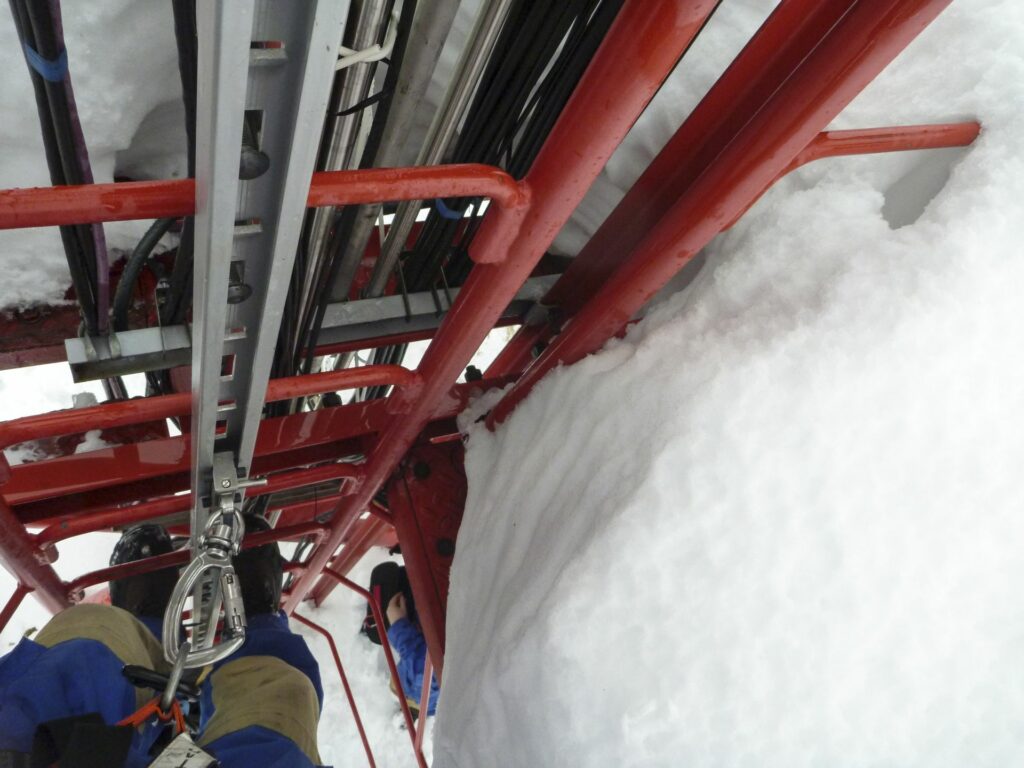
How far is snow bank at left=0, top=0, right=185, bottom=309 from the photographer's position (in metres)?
0.99

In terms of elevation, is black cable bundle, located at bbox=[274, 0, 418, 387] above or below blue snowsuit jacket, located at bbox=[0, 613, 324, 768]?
above

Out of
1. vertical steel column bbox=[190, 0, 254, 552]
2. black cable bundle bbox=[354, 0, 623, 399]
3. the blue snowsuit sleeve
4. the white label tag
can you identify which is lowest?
the white label tag

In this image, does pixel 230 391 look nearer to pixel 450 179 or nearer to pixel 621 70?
pixel 450 179

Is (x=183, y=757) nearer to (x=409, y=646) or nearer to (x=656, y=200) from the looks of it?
(x=656, y=200)

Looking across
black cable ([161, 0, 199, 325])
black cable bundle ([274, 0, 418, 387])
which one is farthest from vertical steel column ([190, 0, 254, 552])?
black cable bundle ([274, 0, 418, 387])

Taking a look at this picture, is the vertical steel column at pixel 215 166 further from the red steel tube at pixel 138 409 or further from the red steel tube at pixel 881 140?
the red steel tube at pixel 881 140

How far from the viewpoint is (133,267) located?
3.67ft

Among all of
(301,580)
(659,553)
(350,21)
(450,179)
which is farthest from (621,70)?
(301,580)

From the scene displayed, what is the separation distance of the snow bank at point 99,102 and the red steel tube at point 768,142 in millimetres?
813

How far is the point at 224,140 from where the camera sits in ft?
1.89

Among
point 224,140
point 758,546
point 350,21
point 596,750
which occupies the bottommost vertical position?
point 596,750

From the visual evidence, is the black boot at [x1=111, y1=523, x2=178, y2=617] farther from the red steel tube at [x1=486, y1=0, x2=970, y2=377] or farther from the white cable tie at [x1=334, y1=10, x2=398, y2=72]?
the white cable tie at [x1=334, y1=10, x2=398, y2=72]

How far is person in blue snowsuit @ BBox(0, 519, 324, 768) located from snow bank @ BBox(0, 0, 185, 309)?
668 millimetres

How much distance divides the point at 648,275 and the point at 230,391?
0.68 meters
